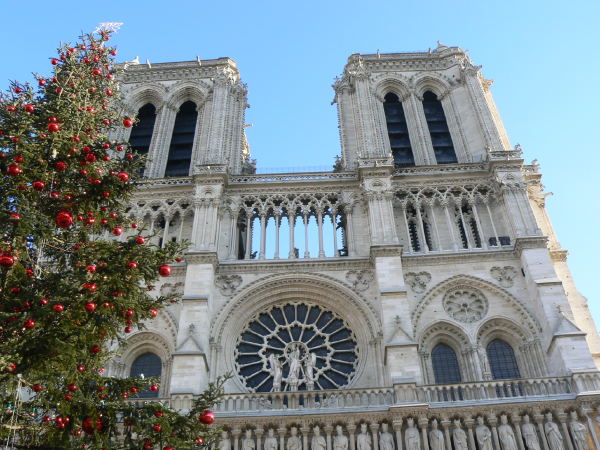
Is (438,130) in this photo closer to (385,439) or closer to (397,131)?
(397,131)

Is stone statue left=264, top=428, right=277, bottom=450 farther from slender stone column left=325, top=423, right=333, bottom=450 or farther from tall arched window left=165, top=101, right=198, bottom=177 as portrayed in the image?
tall arched window left=165, top=101, right=198, bottom=177

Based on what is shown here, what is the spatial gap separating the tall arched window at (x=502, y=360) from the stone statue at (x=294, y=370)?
19.6ft

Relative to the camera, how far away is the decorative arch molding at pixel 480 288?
64.5ft

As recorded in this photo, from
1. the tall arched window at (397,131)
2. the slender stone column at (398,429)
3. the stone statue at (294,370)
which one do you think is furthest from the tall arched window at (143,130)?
the slender stone column at (398,429)

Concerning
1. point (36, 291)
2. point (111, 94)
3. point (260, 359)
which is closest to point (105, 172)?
point (111, 94)

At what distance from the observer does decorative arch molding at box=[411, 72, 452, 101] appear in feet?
94.0

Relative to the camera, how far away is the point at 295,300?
2119cm

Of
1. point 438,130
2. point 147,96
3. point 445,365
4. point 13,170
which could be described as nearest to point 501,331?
point 445,365

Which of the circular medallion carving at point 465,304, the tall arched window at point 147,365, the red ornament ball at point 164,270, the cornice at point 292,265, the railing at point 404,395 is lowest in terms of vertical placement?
the red ornament ball at point 164,270

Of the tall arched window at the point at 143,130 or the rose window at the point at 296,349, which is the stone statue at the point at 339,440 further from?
the tall arched window at the point at 143,130

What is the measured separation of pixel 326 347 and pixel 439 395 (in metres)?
4.22

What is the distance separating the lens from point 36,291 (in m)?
9.13

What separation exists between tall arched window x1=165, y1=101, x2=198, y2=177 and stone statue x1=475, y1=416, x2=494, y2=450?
51.1 feet

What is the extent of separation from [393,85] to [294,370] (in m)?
15.7
